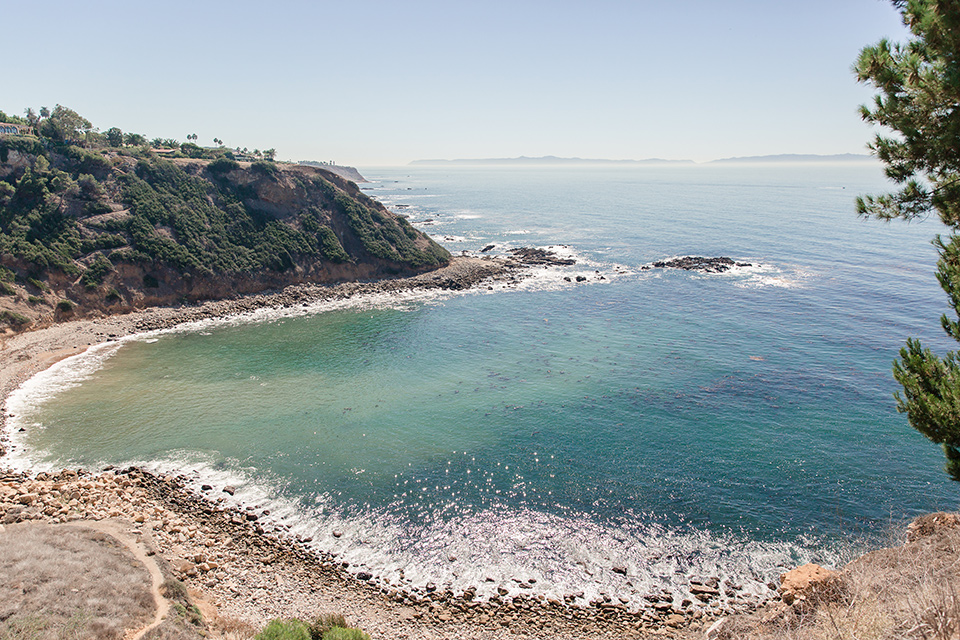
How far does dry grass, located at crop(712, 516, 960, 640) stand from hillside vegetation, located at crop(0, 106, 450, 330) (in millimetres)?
59132

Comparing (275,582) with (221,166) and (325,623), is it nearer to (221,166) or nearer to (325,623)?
(325,623)

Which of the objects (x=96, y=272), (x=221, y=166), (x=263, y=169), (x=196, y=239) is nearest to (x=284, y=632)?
(x=96, y=272)

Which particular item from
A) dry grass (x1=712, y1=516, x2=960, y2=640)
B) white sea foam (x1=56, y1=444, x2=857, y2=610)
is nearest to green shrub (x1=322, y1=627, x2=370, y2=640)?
white sea foam (x1=56, y1=444, x2=857, y2=610)

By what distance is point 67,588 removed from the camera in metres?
16.4

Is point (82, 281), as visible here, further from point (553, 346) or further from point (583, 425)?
point (583, 425)

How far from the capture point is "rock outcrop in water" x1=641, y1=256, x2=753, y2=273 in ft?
256

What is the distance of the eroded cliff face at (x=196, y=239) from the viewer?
169 ft

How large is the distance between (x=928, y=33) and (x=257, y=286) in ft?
210

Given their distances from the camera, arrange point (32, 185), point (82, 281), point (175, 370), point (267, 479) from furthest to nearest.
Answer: point (32, 185) < point (82, 281) < point (175, 370) < point (267, 479)

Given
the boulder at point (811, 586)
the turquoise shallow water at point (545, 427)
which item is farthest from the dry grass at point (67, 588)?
the boulder at point (811, 586)

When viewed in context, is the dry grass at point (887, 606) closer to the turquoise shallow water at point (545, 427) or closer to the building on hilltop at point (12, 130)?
the turquoise shallow water at point (545, 427)

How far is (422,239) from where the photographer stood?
269ft

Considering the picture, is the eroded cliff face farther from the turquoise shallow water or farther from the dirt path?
the dirt path

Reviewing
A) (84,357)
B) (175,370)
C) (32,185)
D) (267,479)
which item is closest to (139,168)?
(32,185)
